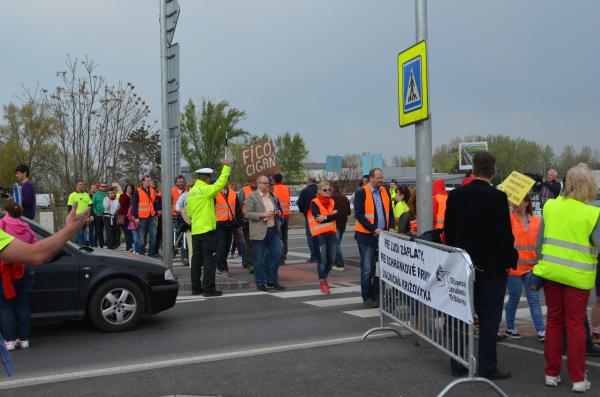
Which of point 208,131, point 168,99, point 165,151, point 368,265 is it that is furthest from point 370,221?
point 208,131

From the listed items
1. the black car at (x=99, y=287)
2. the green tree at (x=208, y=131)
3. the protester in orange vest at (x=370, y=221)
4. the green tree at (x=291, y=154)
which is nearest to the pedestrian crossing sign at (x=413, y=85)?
the protester in orange vest at (x=370, y=221)

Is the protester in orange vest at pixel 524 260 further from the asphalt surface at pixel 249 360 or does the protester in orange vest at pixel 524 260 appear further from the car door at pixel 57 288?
the car door at pixel 57 288

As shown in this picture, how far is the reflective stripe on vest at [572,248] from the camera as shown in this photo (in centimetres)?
529

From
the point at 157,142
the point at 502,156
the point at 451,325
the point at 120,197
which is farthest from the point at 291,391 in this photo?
the point at 502,156

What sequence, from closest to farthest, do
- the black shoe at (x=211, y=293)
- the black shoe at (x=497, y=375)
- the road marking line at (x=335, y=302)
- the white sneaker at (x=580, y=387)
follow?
the white sneaker at (x=580, y=387) < the black shoe at (x=497, y=375) < the road marking line at (x=335, y=302) < the black shoe at (x=211, y=293)

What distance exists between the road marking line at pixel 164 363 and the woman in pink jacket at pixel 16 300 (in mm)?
1233

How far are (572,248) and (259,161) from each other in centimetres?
938

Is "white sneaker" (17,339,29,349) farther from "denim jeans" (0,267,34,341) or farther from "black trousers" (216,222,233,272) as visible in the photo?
"black trousers" (216,222,233,272)

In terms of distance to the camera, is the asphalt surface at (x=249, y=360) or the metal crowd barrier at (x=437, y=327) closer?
the metal crowd barrier at (x=437, y=327)

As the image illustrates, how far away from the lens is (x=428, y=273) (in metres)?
5.86

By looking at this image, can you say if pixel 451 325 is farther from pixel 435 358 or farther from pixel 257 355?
pixel 257 355

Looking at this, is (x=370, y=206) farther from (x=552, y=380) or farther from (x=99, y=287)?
(x=552, y=380)

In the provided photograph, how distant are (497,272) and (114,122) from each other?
18874 mm

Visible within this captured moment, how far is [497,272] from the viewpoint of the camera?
5.47m
